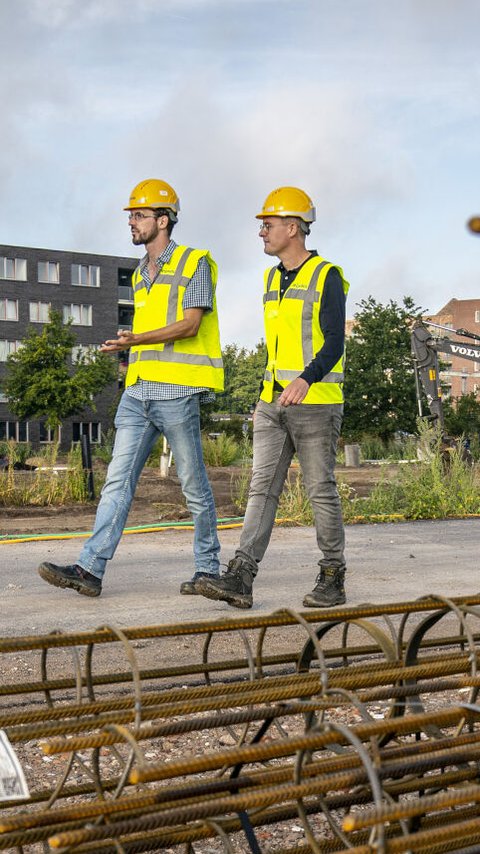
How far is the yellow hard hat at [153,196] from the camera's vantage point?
6723mm

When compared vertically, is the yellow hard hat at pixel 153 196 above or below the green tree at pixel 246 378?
below

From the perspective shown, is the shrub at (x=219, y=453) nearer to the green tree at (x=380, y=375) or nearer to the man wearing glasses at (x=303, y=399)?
the green tree at (x=380, y=375)

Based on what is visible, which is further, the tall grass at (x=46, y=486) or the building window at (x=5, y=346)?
the building window at (x=5, y=346)

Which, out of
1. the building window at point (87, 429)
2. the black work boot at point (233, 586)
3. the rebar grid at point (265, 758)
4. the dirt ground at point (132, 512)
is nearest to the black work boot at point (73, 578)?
the black work boot at point (233, 586)

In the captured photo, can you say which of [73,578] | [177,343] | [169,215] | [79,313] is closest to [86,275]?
[79,313]

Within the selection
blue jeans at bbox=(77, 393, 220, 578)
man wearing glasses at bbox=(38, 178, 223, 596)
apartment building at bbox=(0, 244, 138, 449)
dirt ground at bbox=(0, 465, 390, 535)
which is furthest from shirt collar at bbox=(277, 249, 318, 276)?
apartment building at bbox=(0, 244, 138, 449)

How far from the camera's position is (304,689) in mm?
2375

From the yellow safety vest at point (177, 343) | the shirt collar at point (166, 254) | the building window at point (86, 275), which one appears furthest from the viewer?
the building window at point (86, 275)

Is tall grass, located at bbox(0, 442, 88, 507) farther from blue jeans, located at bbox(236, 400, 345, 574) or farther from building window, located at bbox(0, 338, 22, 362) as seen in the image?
building window, located at bbox(0, 338, 22, 362)

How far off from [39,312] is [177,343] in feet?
235

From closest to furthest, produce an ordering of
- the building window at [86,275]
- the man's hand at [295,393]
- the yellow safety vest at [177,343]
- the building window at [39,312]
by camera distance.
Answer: the man's hand at [295,393], the yellow safety vest at [177,343], the building window at [39,312], the building window at [86,275]

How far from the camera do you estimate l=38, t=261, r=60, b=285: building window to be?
76625 mm

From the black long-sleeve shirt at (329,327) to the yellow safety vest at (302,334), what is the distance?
4 cm

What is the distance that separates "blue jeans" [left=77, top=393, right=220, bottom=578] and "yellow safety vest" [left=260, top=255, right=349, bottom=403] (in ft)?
1.63
